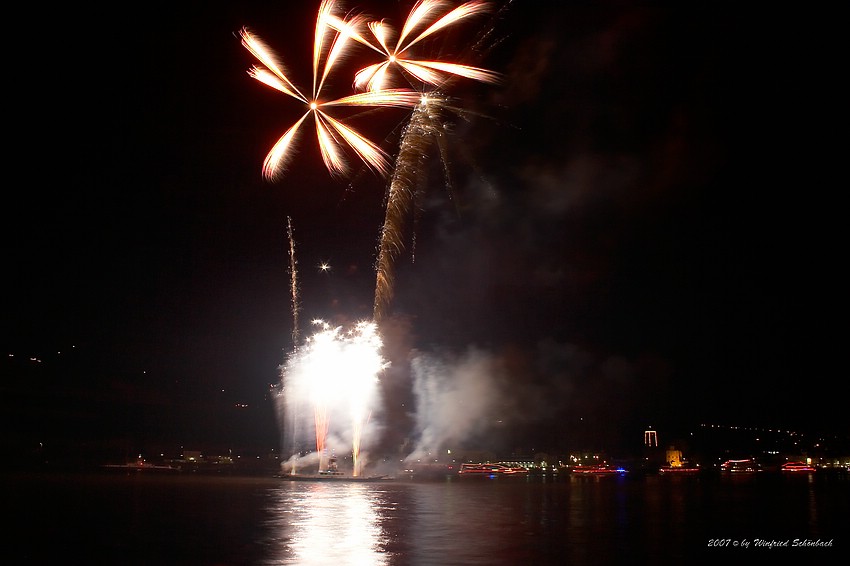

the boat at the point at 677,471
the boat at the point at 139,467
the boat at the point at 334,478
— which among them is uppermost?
the boat at the point at 334,478

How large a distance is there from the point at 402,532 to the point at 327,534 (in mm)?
1472

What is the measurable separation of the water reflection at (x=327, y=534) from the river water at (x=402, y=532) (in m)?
0.03

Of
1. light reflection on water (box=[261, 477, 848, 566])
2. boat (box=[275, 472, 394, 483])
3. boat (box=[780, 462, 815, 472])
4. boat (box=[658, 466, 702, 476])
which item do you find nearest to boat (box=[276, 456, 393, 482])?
boat (box=[275, 472, 394, 483])

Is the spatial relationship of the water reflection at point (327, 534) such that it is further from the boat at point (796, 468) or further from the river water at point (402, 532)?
the boat at point (796, 468)

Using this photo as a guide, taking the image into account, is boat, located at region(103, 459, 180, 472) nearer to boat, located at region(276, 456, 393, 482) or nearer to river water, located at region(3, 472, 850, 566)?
boat, located at region(276, 456, 393, 482)

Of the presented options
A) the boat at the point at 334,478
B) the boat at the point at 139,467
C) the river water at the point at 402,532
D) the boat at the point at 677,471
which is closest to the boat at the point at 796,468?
the boat at the point at 677,471

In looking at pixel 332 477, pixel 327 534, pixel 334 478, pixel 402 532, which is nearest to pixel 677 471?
pixel 332 477

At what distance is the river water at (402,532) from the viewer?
34.3ft

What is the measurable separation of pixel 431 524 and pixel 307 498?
9640 mm

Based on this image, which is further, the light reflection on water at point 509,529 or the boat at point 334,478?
the boat at point 334,478

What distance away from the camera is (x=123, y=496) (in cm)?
2362

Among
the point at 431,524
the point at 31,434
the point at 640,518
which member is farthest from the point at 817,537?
the point at 31,434

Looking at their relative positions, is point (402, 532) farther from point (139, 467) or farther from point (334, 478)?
point (139, 467)

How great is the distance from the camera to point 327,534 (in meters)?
12.8
